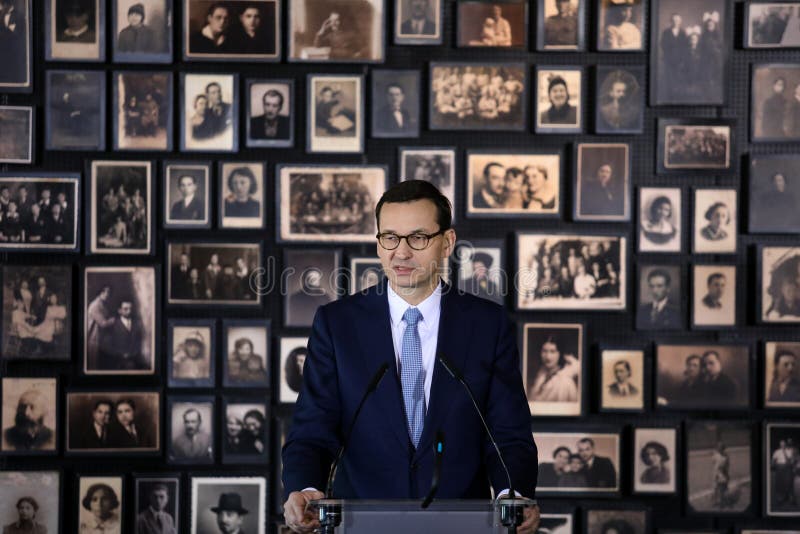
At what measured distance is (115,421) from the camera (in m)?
4.59

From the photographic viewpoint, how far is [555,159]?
15.1 ft

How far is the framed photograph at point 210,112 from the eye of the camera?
15.0 ft

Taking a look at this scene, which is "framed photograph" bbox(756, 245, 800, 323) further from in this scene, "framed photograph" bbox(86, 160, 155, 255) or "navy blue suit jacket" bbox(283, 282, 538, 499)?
"framed photograph" bbox(86, 160, 155, 255)

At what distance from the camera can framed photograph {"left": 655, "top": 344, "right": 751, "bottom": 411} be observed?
462cm

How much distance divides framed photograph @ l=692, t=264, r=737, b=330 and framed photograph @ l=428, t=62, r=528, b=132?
1.22 meters

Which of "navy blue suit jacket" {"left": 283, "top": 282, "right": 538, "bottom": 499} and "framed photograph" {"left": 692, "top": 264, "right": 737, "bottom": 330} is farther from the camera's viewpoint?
"framed photograph" {"left": 692, "top": 264, "right": 737, "bottom": 330}

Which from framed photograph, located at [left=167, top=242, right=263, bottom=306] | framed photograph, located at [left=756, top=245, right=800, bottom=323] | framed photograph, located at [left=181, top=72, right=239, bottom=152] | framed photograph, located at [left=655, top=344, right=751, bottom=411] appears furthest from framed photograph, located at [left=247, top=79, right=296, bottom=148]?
framed photograph, located at [left=756, top=245, right=800, bottom=323]

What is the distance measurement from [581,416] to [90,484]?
8.42 feet

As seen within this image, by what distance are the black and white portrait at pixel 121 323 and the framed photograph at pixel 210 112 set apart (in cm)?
71

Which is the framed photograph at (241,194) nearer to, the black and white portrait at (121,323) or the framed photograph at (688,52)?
the black and white portrait at (121,323)

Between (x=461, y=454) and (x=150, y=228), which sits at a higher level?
(x=150, y=228)

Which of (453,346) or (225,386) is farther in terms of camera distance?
(225,386)

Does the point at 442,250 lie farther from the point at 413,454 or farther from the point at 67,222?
the point at 67,222

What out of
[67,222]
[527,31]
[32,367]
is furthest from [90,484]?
[527,31]
